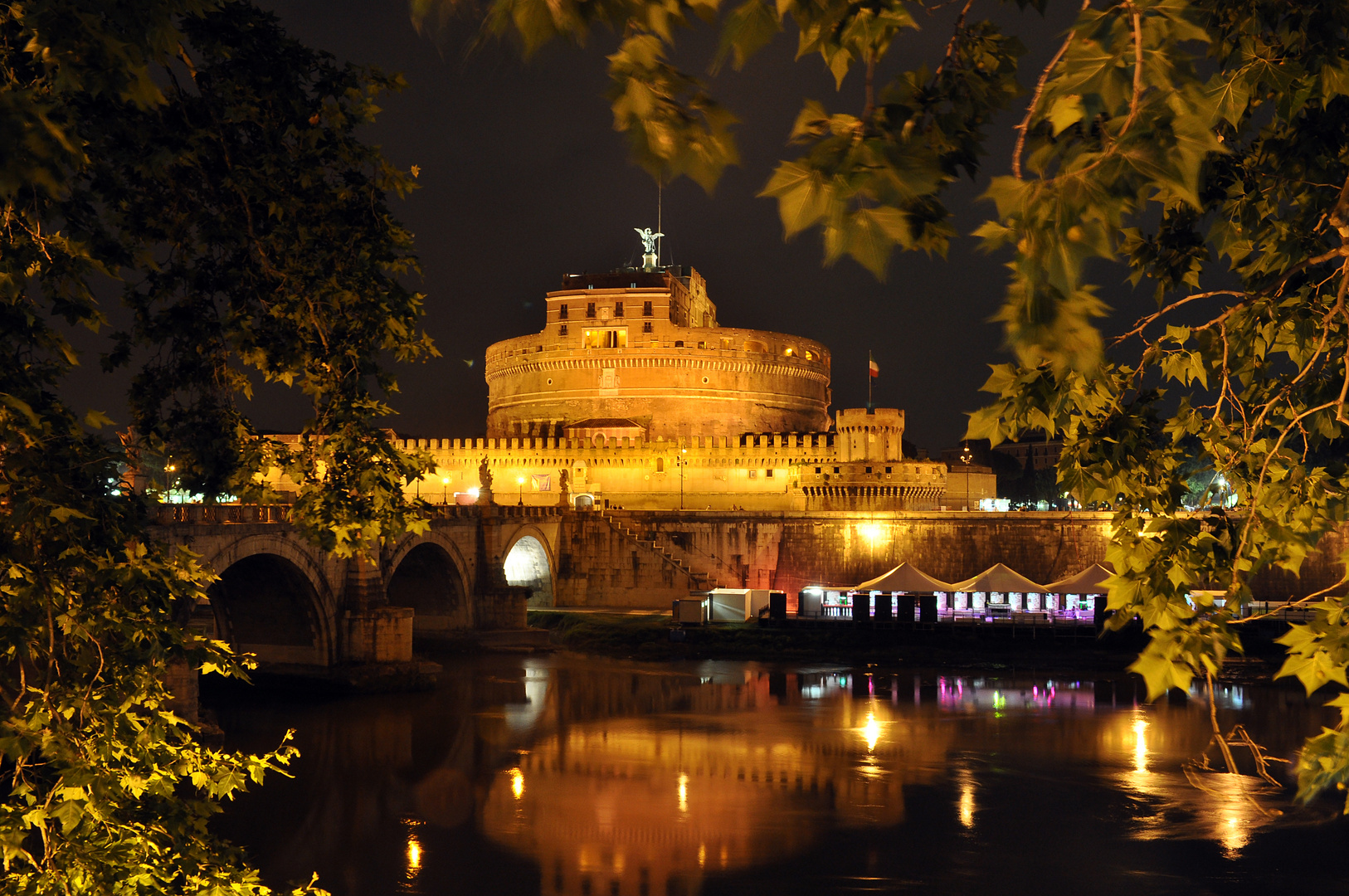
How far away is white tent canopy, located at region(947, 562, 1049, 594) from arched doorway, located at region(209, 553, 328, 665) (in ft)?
53.5

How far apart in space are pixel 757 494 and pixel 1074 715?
73.5 ft

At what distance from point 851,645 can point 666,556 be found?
9.21m

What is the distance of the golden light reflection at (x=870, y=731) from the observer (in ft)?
61.0

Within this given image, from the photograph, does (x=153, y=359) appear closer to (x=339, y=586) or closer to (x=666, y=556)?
(x=339, y=586)

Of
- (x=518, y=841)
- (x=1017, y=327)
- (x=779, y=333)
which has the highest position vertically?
(x=779, y=333)

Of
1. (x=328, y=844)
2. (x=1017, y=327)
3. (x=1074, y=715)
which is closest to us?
(x=1017, y=327)

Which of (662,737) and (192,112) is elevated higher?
(192,112)

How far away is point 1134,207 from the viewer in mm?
1658

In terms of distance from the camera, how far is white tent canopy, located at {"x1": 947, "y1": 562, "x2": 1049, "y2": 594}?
28061 mm

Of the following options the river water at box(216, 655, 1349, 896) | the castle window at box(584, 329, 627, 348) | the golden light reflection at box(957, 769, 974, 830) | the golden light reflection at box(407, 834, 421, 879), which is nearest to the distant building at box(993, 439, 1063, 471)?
the castle window at box(584, 329, 627, 348)

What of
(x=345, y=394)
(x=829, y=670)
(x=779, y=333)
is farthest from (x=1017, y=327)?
(x=779, y=333)

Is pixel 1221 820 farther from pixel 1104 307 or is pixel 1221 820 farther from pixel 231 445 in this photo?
pixel 1104 307

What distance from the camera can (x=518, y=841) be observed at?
13.6 m

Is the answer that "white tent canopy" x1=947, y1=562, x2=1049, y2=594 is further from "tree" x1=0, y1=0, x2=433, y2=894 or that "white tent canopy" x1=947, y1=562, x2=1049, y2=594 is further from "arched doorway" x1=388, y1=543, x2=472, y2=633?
"tree" x1=0, y1=0, x2=433, y2=894
